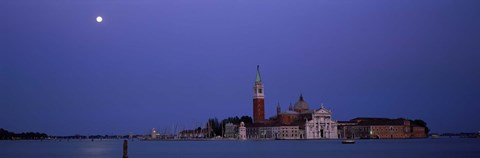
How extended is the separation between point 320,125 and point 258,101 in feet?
31.8

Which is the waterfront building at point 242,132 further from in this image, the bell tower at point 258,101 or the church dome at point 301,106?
the church dome at point 301,106

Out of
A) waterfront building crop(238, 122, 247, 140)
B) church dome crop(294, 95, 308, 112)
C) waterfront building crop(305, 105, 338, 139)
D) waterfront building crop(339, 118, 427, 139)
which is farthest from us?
church dome crop(294, 95, 308, 112)

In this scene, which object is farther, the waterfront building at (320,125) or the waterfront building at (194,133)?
the waterfront building at (194,133)

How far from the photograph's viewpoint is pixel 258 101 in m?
99.8

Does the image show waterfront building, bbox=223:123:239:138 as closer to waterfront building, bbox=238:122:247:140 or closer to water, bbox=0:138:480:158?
waterfront building, bbox=238:122:247:140

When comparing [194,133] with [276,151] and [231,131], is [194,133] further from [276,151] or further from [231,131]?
[276,151]

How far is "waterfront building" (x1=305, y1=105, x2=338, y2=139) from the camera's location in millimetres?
94875

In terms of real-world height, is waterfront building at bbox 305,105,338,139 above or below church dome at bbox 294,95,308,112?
below

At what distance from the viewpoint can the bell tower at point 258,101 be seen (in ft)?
327

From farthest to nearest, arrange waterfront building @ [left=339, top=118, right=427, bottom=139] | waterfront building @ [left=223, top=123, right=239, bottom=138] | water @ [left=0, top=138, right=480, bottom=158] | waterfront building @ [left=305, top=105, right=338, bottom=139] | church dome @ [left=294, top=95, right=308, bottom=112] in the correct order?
waterfront building @ [left=223, top=123, right=239, bottom=138] → church dome @ [left=294, top=95, right=308, bottom=112] → waterfront building @ [left=339, top=118, right=427, bottom=139] → waterfront building @ [left=305, top=105, right=338, bottom=139] → water @ [left=0, top=138, right=480, bottom=158]

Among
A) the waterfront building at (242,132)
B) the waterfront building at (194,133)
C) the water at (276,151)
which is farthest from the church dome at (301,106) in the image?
the water at (276,151)

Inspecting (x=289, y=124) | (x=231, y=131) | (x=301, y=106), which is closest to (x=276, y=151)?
(x=289, y=124)

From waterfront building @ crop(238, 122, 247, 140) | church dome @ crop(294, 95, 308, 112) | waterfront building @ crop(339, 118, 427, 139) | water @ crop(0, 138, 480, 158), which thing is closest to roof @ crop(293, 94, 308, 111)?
church dome @ crop(294, 95, 308, 112)

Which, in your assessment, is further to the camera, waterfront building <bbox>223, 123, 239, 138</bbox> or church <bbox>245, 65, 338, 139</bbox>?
waterfront building <bbox>223, 123, 239, 138</bbox>
